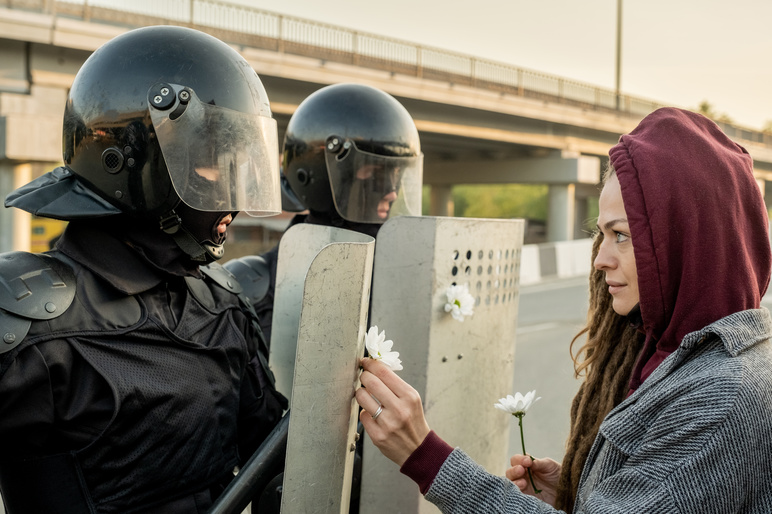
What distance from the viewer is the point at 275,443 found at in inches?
69.3

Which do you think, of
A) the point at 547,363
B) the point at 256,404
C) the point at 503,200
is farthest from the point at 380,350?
the point at 503,200

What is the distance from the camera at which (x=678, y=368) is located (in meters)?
1.57

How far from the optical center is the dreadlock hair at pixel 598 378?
1922 millimetres

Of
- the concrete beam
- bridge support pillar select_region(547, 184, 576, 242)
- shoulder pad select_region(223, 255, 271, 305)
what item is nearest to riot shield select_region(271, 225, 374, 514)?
shoulder pad select_region(223, 255, 271, 305)

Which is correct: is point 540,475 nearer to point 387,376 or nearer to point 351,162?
point 387,376

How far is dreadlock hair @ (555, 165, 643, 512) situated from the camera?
1.92m

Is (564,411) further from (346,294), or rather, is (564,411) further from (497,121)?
(497,121)

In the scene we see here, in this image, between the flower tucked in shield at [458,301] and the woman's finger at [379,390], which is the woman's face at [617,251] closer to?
the flower tucked in shield at [458,301]

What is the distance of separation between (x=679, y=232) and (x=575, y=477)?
2.42 ft

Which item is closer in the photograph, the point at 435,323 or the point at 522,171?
the point at 435,323

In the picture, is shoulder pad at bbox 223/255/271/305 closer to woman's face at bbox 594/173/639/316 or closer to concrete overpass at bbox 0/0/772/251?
woman's face at bbox 594/173/639/316

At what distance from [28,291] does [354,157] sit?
1895 millimetres

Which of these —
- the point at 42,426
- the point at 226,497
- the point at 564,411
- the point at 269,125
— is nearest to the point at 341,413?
the point at 226,497

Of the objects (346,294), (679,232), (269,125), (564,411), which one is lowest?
(564,411)
